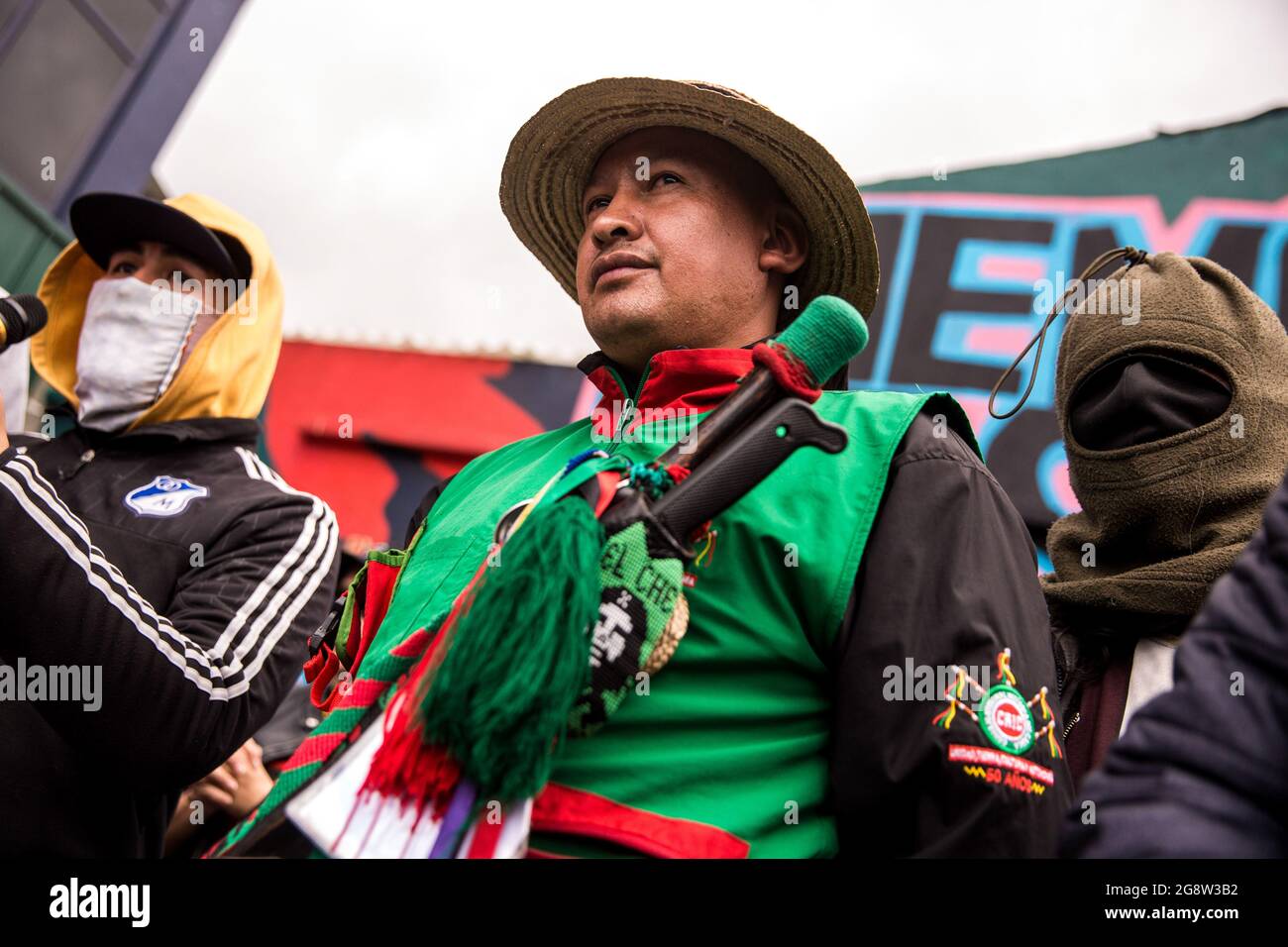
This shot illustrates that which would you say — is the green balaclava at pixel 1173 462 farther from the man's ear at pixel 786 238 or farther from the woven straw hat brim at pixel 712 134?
the man's ear at pixel 786 238

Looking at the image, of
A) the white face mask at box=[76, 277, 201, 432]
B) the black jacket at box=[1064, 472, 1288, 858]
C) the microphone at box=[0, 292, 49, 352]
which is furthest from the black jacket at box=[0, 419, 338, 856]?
the black jacket at box=[1064, 472, 1288, 858]

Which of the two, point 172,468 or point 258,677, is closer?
point 258,677

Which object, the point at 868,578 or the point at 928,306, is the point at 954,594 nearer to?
the point at 868,578

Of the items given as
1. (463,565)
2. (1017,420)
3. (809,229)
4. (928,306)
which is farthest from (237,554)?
(928,306)

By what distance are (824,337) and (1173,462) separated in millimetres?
1270

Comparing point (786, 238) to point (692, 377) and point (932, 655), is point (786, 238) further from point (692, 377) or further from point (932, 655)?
point (932, 655)

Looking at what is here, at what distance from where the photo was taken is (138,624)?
1.87 m

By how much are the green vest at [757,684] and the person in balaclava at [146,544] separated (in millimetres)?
714

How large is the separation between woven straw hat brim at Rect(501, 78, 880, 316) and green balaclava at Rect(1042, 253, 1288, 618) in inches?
29.4

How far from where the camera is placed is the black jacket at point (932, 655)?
1.20m

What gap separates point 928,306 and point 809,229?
568 cm

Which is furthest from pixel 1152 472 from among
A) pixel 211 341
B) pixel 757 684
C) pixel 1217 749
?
pixel 211 341

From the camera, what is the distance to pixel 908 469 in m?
1.48

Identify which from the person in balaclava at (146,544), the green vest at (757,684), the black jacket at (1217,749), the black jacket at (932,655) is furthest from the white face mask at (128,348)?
the black jacket at (1217,749)
